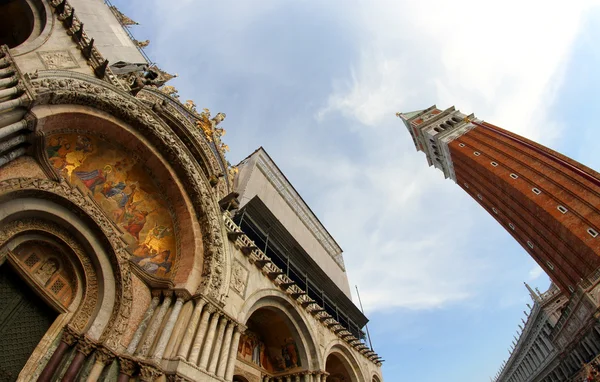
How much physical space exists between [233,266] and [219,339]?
8.86ft

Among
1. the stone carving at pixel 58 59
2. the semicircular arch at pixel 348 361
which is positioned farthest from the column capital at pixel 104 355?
the semicircular arch at pixel 348 361

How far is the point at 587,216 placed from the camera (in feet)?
75.3

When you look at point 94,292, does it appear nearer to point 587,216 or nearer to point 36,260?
point 36,260

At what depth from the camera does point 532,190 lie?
1076 inches

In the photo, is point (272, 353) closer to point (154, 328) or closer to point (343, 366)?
point (343, 366)

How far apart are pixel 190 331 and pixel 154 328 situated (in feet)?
3.16

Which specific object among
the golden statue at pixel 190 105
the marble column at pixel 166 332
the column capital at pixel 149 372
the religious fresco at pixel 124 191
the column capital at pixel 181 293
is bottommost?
the column capital at pixel 149 372

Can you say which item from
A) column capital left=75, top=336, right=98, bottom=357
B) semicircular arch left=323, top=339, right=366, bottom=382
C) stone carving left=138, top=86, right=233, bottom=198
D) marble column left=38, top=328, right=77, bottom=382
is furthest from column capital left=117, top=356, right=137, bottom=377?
semicircular arch left=323, top=339, right=366, bottom=382

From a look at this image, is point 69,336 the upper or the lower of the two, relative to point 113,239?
lower

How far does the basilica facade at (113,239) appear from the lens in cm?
741

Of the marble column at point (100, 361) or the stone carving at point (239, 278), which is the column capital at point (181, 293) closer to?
the stone carving at point (239, 278)

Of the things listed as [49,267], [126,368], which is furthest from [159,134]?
[126,368]

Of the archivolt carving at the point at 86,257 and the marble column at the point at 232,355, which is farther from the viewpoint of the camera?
the marble column at the point at 232,355

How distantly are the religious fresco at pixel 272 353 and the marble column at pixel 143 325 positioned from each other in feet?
16.6
